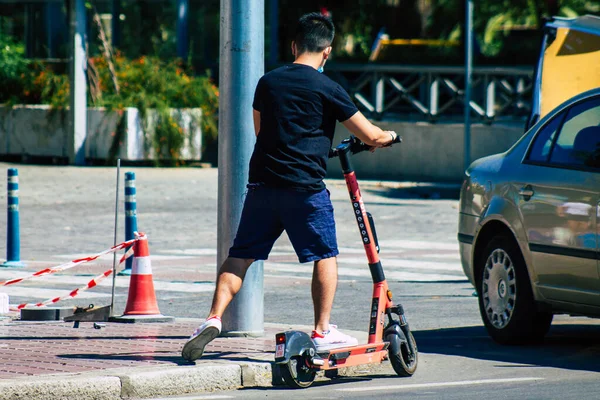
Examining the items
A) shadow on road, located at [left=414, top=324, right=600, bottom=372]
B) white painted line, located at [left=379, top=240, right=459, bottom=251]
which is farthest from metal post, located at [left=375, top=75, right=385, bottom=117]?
shadow on road, located at [left=414, top=324, right=600, bottom=372]

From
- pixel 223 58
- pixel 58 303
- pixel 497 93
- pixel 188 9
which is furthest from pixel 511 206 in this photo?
pixel 188 9

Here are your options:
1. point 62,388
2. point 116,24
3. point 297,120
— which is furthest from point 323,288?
point 116,24

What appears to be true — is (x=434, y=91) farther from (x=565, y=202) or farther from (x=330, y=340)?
(x=330, y=340)

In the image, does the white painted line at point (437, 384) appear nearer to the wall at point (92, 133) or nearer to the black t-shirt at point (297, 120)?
the black t-shirt at point (297, 120)

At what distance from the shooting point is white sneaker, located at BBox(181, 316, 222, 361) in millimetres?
7125

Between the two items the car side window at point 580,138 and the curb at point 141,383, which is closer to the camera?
the curb at point 141,383

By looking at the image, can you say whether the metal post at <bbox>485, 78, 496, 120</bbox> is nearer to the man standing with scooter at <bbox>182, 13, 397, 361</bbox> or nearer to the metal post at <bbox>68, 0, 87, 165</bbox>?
the metal post at <bbox>68, 0, 87, 165</bbox>

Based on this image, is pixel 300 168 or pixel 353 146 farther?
pixel 353 146

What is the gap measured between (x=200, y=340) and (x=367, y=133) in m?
1.40

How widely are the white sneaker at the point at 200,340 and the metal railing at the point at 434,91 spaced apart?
1936cm

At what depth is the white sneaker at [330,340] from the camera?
730cm

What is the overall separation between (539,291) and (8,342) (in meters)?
3.25

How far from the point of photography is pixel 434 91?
1072 inches

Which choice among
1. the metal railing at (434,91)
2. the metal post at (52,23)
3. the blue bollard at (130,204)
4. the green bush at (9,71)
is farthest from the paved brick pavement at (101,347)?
the metal post at (52,23)
